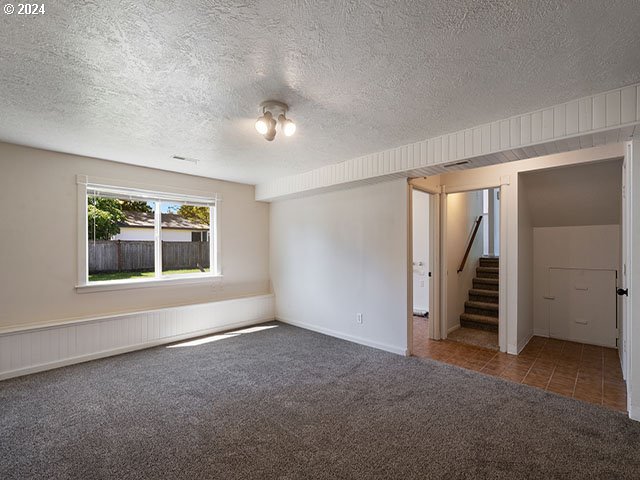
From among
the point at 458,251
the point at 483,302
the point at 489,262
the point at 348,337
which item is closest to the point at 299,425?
the point at 348,337

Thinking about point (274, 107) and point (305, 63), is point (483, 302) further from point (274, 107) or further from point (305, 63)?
point (305, 63)

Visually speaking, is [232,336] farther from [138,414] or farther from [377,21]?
[377,21]

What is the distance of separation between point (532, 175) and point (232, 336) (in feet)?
15.3

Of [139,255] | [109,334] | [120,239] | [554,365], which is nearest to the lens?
[554,365]

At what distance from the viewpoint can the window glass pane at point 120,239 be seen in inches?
157

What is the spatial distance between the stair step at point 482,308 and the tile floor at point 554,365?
2.11 ft

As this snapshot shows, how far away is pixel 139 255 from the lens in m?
4.39

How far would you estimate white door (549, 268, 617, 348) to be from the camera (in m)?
4.12

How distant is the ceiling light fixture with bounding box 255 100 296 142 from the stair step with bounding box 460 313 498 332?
423 centimetres

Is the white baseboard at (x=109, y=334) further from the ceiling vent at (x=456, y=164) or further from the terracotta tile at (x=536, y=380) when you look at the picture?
the terracotta tile at (x=536, y=380)

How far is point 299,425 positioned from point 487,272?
475 centimetres

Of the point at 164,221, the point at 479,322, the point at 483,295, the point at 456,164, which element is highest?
the point at 456,164

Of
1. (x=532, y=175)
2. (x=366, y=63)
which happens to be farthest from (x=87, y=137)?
(x=532, y=175)

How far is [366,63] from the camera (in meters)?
1.91
